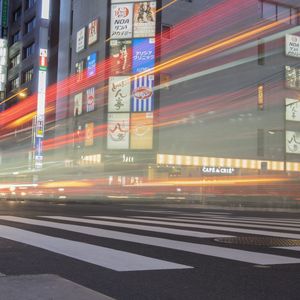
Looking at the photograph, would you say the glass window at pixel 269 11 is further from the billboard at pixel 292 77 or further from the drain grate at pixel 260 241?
the drain grate at pixel 260 241

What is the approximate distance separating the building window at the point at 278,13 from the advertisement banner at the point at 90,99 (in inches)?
719

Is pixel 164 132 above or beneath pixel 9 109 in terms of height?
beneath

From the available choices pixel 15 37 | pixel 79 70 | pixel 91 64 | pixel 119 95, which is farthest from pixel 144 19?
pixel 15 37

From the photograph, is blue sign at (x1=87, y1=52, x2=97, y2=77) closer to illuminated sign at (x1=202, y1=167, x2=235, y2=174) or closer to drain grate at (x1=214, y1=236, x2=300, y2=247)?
illuminated sign at (x1=202, y1=167, x2=235, y2=174)

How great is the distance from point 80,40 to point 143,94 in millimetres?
11047

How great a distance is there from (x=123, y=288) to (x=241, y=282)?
117 centimetres

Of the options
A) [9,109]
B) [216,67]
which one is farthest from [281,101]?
[9,109]

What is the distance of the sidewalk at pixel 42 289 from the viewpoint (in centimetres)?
413

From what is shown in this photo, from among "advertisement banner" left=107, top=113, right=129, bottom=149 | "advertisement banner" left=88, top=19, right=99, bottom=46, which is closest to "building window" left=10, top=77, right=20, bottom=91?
"advertisement banner" left=88, top=19, right=99, bottom=46

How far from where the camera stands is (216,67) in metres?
48.3

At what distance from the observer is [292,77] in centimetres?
5181

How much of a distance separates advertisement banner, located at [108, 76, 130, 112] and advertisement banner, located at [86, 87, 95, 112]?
96.3 inches

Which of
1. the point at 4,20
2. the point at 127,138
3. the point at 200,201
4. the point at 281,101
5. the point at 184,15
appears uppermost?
the point at 4,20

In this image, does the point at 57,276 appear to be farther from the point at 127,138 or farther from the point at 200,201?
the point at 127,138
